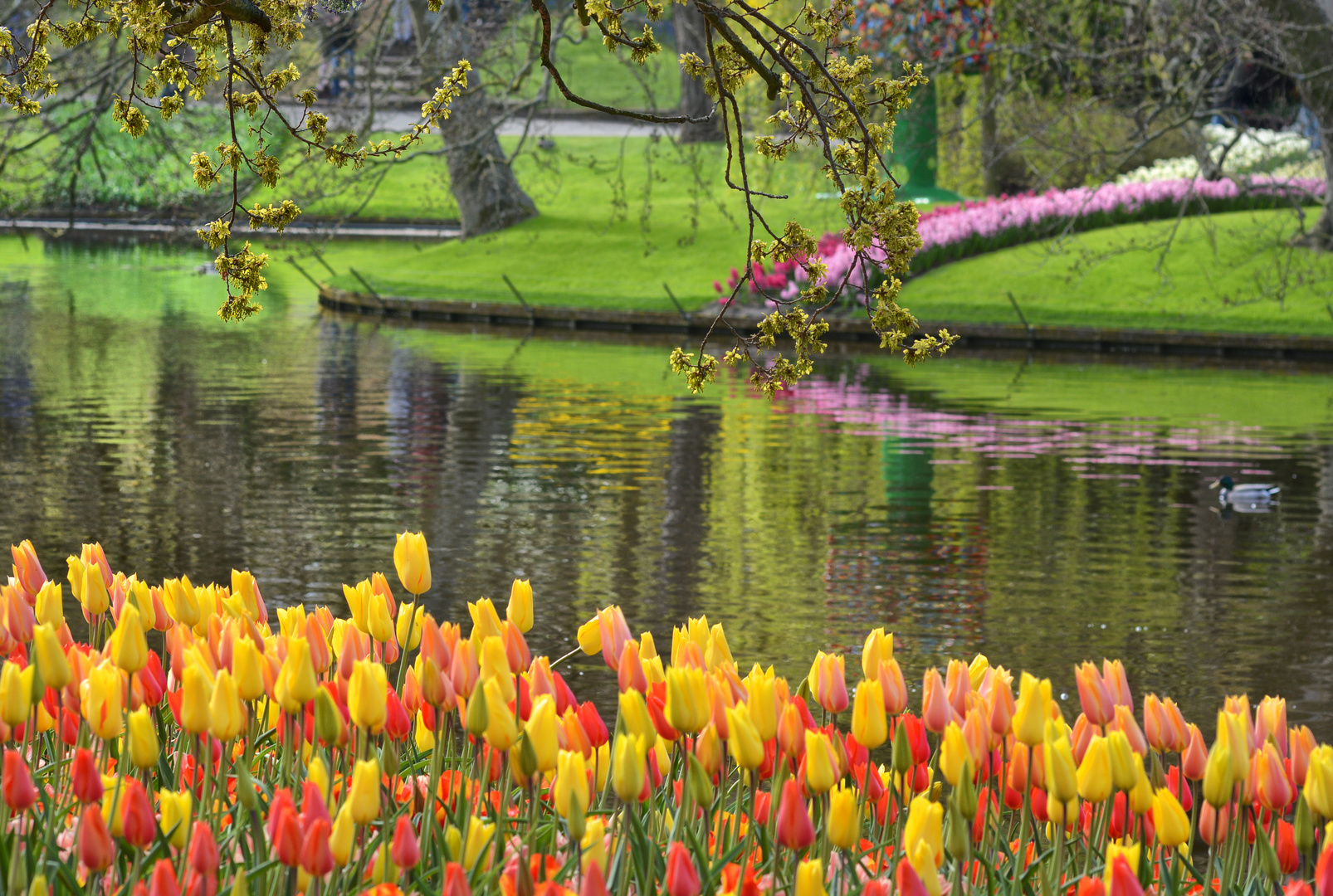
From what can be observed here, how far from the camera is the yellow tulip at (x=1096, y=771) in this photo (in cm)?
338

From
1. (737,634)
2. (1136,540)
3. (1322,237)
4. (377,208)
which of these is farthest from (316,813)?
(377,208)

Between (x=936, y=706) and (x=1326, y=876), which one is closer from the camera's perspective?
(x=1326, y=876)

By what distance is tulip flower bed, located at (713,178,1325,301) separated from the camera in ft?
106

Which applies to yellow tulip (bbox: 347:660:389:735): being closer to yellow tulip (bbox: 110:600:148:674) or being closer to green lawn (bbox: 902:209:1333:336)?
yellow tulip (bbox: 110:600:148:674)

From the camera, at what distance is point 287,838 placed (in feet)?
10.1

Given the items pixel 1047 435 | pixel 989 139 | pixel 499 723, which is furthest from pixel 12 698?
pixel 989 139

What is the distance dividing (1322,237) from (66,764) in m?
28.6

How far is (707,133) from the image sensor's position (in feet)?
189

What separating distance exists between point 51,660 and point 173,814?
456mm

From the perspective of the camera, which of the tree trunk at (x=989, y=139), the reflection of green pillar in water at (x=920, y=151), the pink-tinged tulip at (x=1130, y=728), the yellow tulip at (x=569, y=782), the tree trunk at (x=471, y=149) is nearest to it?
the yellow tulip at (x=569, y=782)

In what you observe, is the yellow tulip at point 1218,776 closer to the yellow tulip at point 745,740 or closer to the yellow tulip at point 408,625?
the yellow tulip at point 745,740

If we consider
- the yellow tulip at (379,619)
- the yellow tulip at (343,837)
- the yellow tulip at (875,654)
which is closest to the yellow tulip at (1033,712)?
the yellow tulip at (875,654)

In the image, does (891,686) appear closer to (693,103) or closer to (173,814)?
(173,814)

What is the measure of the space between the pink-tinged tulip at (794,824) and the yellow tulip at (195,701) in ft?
3.55
